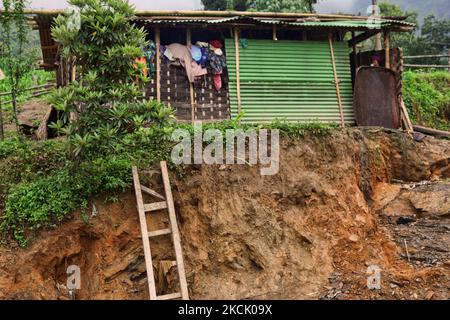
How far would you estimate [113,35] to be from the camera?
21.1ft

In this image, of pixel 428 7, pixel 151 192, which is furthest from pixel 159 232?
pixel 428 7

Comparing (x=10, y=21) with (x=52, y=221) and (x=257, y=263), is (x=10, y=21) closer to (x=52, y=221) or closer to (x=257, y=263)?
(x=52, y=221)

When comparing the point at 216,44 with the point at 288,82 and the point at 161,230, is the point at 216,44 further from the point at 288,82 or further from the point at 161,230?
the point at 161,230

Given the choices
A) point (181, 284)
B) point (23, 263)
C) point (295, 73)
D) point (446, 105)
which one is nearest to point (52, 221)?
point (23, 263)

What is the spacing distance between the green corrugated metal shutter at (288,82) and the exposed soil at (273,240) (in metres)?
1.90

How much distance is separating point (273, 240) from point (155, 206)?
6.56 feet

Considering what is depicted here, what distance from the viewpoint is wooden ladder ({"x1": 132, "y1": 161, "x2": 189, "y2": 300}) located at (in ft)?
20.2

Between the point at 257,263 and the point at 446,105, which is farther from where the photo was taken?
the point at 446,105

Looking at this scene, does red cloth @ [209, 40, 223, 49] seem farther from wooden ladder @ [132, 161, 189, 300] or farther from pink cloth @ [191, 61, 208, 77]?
wooden ladder @ [132, 161, 189, 300]

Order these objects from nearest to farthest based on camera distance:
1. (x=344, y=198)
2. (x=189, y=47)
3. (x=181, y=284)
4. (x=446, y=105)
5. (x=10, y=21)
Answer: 1. (x=181, y=284)
2. (x=344, y=198)
3. (x=10, y=21)
4. (x=189, y=47)
5. (x=446, y=105)

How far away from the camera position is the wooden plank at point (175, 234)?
618 centimetres

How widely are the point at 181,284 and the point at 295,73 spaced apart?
6000 mm

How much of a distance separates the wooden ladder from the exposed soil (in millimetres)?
316

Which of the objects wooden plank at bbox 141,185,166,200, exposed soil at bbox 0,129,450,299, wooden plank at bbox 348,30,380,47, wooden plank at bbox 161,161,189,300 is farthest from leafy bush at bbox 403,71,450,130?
wooden plank at bbox 141,185,166,200
